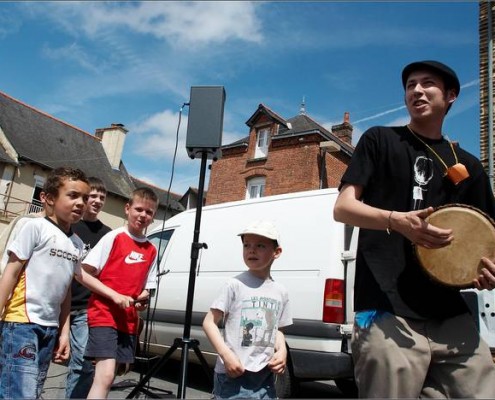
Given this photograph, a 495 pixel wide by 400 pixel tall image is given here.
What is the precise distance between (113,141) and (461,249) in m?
35.2

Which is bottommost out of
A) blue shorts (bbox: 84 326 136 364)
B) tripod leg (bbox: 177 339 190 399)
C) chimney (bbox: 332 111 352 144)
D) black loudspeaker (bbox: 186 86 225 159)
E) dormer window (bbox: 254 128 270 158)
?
tripod leg (bbox: 177 339 190 399)

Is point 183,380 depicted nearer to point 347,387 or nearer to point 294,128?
point 347,387

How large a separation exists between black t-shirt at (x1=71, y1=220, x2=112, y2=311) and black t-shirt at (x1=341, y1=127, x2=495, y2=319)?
2650 millimetres

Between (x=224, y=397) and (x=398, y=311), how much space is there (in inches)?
49.6

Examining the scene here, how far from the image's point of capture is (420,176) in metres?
1.91

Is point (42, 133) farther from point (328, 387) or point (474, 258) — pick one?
point (474, 258)

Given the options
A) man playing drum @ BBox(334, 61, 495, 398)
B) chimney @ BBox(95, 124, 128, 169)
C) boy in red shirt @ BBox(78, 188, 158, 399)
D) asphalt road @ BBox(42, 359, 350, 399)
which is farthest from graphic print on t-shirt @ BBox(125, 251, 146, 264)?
chimney @ BBox(95, 124, 128, 169)

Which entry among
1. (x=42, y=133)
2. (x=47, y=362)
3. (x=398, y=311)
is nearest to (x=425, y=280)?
(x=398, y=311)

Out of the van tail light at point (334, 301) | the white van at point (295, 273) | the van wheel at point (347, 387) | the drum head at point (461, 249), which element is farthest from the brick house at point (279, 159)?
the drum head at point (461, 249)

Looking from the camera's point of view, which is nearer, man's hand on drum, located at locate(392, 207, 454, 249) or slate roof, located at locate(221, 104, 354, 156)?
man's hand on drum, located at locate(392, 207, 454, 249)

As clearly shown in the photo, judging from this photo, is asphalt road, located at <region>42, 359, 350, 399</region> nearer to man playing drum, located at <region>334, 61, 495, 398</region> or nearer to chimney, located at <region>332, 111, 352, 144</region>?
man playing drum, located at <region>334, 61, 495, 398</region>

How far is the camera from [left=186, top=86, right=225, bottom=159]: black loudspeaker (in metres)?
4.25

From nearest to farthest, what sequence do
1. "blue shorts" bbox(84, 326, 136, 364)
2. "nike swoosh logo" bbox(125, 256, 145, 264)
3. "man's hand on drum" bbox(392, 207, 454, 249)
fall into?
"man's hand on drum" bbox(392, 207, 454, 249), "blue shorts" bbox(84, 326, 136, 364), "nike swoosh logo" bbox(125, 256, 145, 264)

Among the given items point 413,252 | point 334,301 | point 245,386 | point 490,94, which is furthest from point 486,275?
point 490,94
